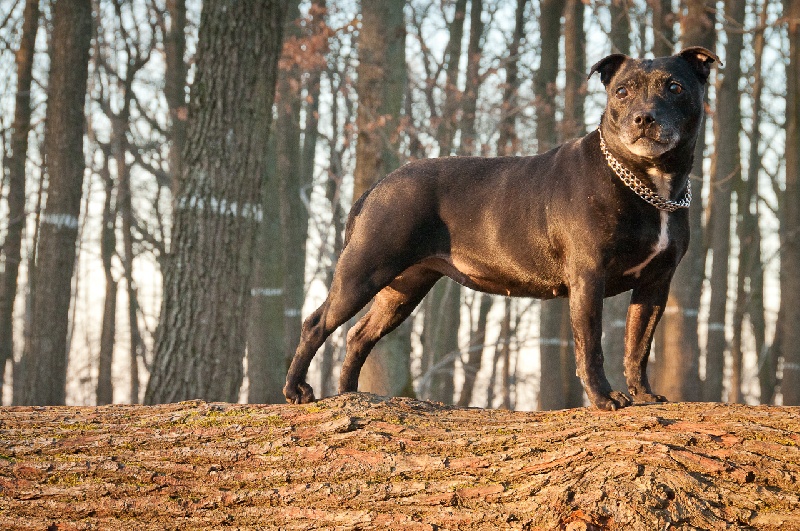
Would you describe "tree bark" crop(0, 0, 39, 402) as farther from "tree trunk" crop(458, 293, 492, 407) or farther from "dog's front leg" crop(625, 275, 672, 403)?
"dog's front leg" crop(625, 275, 672, 403)

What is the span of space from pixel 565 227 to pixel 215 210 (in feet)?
13.3

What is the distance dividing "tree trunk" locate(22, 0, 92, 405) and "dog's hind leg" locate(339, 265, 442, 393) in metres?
6.77

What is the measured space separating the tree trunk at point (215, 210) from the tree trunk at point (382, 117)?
222cm

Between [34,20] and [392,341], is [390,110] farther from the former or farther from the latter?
[34,20]

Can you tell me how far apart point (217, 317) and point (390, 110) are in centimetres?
376

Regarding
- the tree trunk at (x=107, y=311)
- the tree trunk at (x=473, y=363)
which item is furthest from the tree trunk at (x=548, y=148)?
the tree trunk at (x=107, y=311)

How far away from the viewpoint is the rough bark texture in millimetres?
3771

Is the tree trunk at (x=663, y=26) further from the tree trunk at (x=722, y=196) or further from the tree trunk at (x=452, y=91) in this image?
the tree trunk at (x=452, y=91)

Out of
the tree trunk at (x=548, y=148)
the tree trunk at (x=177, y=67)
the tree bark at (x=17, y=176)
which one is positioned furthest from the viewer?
the tree trunk at (x=177, y=67)

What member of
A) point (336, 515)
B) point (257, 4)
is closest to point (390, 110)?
point (257, 4)

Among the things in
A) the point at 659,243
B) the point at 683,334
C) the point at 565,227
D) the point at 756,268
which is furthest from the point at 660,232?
the point at 756,268

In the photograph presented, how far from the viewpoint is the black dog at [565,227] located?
457cm

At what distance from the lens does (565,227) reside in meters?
4.81

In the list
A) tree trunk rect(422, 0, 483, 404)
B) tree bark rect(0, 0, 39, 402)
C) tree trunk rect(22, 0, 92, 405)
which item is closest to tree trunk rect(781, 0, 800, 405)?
tree trunk rect(422, 0, 483, 404)
